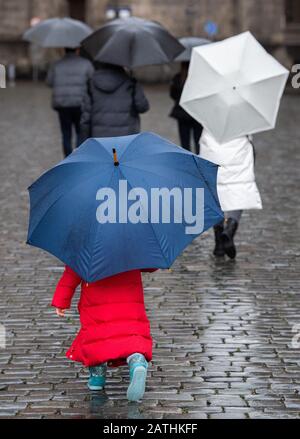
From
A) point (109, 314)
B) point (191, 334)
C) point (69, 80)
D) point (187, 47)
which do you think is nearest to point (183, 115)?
point (187, 47)

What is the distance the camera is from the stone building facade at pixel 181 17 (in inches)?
1740

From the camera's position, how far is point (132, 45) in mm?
11977

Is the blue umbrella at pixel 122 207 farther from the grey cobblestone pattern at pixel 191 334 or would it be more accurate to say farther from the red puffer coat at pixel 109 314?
the grey cobblestone pattern at pixel 191 334

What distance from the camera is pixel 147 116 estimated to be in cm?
2706

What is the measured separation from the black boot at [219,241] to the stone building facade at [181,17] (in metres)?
32.8

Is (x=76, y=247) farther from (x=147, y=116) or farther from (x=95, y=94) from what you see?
(x=147, y=116)

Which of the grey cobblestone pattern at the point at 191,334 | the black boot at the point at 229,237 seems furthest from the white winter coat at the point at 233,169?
the grey cobblestone pattern at the point at 191,334

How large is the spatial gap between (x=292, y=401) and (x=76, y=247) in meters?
1.30

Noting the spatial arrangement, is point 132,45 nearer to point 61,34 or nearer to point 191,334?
point 191,334

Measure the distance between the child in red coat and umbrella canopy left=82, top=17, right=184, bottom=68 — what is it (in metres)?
5.32

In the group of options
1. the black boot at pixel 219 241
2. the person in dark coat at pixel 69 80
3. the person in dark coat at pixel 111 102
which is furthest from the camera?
the person in dark coat at pixel 69 80

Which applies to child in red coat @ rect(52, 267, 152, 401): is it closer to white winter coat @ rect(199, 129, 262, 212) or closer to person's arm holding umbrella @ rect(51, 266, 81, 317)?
person's arm holding umbrella @ rect(51, 266, 81, 317)

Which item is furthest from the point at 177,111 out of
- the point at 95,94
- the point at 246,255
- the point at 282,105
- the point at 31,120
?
the point at 282,105

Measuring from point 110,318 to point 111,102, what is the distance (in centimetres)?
543
